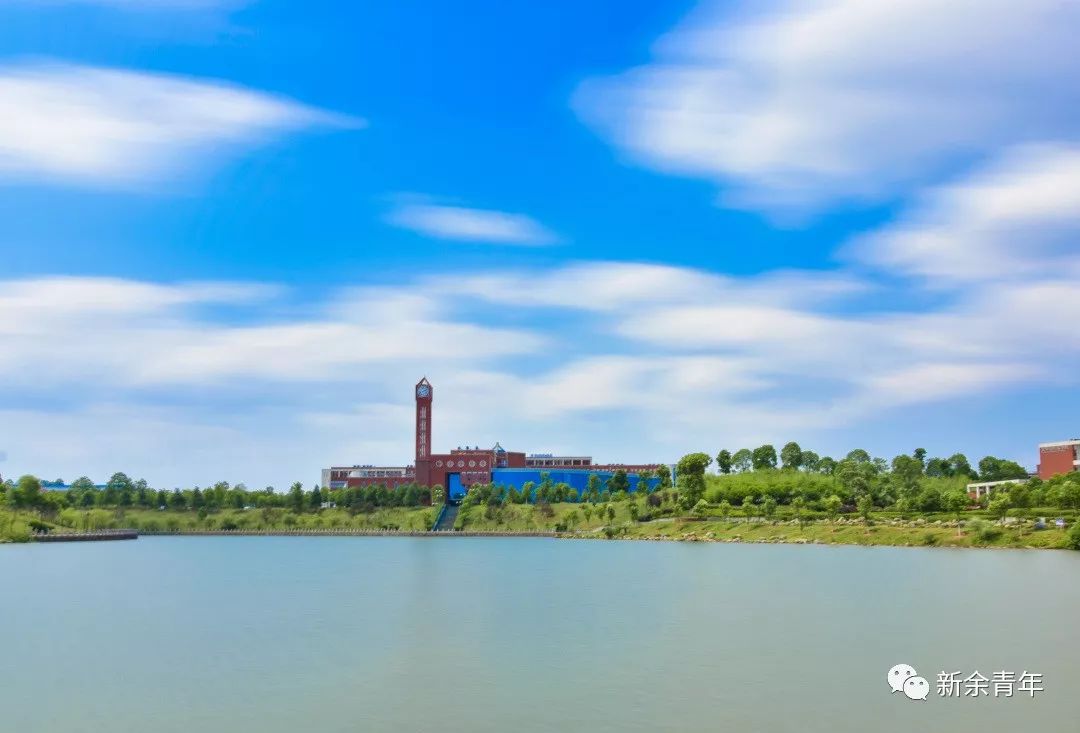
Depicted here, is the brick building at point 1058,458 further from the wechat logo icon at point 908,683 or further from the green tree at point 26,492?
the green tree at point 26,492

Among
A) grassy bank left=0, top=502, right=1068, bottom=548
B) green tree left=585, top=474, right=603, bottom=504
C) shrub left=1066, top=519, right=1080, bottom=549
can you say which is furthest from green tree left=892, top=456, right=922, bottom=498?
shrub left=1066, top=519, right=1080, bottom=549

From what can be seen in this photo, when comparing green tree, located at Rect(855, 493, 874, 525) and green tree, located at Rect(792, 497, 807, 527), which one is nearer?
green tree, located at Rect(855, 493, 874, 525)

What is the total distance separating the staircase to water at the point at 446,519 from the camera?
14612 cm

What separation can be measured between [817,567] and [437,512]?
9453 cm

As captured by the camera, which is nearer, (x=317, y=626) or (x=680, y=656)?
(x=680, y=656)

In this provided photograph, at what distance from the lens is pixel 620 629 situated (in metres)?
35.7

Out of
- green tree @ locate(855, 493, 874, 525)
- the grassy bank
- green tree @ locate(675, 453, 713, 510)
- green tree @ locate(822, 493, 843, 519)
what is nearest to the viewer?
the grassy bank

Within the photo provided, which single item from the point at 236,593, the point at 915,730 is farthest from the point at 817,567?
the point at 915,730

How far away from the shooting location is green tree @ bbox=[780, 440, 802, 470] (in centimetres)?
14362

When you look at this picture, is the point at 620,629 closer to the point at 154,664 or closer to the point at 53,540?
the point at 154,664

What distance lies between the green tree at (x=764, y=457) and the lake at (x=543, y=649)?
8268 centimetres

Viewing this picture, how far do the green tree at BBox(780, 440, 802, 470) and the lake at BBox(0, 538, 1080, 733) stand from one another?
81072 millimetres

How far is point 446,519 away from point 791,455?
53.9 m

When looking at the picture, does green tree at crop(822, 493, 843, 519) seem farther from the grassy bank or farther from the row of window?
the row of window
